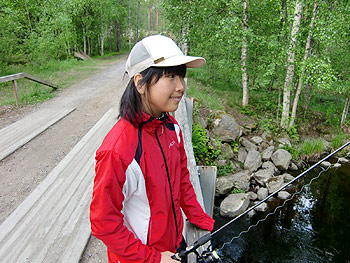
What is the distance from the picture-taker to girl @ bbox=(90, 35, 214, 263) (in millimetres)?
1275

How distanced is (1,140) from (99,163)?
565cm

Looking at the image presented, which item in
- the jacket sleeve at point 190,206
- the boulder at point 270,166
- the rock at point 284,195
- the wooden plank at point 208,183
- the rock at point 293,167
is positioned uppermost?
the jacket sleeve at point 190,206

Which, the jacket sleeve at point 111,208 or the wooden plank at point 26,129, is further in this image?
the wooden plank at point 26,129

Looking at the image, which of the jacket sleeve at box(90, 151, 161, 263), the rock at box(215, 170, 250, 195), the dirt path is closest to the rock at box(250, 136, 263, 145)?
the rock at box(215, 170, 250, 195)

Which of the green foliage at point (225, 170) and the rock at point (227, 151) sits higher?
the rock at point (227, 151)

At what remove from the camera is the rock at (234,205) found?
6773mm

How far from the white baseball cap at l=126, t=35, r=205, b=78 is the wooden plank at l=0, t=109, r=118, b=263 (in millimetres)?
2363

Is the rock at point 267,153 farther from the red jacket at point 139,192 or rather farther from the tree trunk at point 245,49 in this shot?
the red jacket at point 139,192

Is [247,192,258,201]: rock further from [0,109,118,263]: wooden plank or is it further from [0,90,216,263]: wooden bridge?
[0,109,118,263]: wooden plank

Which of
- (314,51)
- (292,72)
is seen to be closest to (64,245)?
(292,72)

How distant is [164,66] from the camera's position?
4.52 ft

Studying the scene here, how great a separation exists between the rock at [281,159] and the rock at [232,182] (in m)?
1.28

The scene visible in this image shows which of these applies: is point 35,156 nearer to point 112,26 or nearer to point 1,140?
point 1,140

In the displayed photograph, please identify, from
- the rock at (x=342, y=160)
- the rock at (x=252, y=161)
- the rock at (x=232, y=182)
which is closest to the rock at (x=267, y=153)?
the rock at (x=252, y=161)
